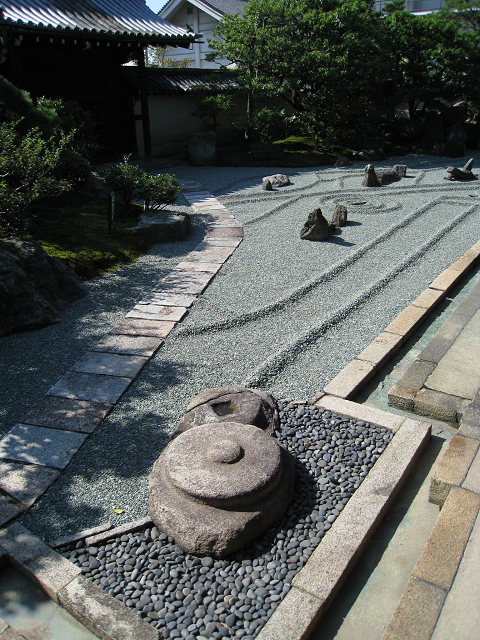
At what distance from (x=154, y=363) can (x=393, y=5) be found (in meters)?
20.1

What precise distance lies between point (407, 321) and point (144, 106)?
13.0 m

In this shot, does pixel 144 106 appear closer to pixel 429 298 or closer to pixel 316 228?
pixel 316 228

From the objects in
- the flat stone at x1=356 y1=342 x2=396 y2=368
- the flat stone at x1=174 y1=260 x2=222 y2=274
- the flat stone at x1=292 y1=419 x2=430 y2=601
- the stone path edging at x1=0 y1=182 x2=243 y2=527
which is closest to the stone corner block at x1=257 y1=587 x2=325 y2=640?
the flat stone at x1=292 y1=419 x2=430 y2=601

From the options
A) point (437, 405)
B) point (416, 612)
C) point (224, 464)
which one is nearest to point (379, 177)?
point (437, 405)

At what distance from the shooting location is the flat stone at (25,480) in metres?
3.42

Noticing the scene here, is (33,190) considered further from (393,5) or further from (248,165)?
(393,5)

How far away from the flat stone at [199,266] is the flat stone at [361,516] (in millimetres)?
4293

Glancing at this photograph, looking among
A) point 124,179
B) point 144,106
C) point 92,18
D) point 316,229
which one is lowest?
point 316,229

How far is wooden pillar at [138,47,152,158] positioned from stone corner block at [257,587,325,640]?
15.7 meters

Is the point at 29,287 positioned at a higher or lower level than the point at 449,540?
higher

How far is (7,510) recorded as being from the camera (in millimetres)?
3287

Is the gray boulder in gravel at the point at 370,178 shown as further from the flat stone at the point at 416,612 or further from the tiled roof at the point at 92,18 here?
the flat stone at the point at 416,612

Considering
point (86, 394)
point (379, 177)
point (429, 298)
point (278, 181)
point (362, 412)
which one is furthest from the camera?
point (278, 181)

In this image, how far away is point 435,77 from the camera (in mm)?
17453
